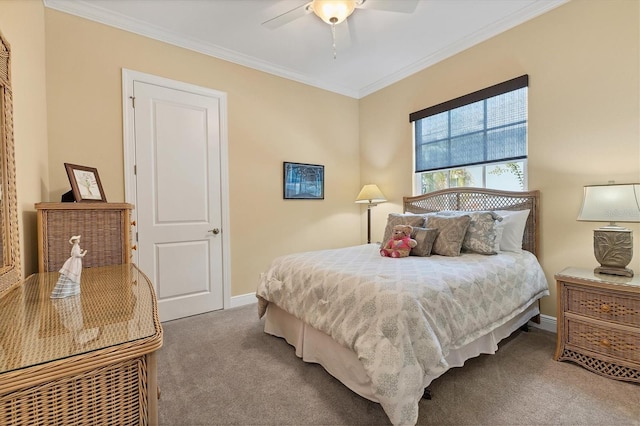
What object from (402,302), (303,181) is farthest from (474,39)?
(402,302)

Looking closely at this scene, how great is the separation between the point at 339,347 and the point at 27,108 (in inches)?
97.1

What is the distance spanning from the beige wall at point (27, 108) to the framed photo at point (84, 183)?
0.20m

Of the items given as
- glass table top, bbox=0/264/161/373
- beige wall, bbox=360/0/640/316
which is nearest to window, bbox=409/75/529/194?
beige wall, bbox=360/0/640/316

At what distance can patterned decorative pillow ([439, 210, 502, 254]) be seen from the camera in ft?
8.13

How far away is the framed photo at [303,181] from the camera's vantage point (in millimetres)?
3812

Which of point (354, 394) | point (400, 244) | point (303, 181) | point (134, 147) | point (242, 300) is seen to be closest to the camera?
point (354, 394)

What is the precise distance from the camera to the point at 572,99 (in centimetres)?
247

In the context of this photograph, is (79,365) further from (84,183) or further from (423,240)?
(423,240)

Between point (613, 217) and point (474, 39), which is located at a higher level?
point (474, 39)

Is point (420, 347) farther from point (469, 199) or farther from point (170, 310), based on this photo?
point (170, 310)

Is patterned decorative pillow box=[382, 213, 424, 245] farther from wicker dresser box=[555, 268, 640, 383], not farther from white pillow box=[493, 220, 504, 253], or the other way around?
wicker dresser box=[555, 268, 640, 383]

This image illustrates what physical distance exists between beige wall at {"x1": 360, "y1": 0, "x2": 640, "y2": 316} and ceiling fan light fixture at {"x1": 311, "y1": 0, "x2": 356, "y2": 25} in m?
1.62


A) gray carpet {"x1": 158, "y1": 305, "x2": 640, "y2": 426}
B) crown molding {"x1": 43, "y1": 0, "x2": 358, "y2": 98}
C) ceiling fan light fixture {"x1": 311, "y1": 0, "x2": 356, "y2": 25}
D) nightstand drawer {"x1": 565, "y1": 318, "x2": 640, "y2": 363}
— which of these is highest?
crown molding {"x1": 43, "y1": 0, "x2": 358, "y2": 98}

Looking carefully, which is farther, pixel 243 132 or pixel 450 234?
pixel 243 132
